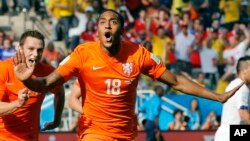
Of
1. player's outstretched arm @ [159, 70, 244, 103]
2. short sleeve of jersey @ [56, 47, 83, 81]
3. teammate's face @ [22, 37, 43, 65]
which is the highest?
teammate's face @ [22, 37, 43, 65]

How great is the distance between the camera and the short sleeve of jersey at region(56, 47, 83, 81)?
856cm

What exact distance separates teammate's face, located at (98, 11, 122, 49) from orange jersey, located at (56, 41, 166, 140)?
203mm

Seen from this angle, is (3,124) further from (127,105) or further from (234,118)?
(234,118)

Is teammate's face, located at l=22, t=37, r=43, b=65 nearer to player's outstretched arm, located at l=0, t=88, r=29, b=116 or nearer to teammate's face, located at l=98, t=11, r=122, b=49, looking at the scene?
player's outstretched arm, located at l=0, t=88, r=29, b=116

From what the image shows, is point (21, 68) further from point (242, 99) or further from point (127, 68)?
point (242, 99)

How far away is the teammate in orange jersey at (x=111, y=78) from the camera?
866 centimetres

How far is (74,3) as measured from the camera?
21.3 metres

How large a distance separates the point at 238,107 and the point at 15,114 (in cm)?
346

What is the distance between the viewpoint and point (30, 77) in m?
7.94

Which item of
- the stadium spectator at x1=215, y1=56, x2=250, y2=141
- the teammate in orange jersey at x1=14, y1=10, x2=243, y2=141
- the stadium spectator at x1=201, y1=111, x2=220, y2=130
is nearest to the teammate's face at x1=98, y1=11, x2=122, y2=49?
the teammate in orange jersey at x1=14, y1=10, x2=243, y2=141

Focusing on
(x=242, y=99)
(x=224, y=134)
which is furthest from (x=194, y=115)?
(x=242, y=99)

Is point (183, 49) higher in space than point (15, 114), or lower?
higher

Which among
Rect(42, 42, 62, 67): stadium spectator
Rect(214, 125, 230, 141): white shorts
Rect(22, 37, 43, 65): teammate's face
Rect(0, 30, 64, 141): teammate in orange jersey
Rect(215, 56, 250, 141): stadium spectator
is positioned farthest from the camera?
Rect(42, 42, 62, 67): stadium spectator

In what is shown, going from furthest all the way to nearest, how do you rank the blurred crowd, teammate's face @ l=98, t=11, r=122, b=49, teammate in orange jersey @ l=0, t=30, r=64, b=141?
the blurred crowd < teammate in orange jersey @ l=0, t=30, r=64, b=141 < teammate's face @ l=98, t=11, r=122, b=49
